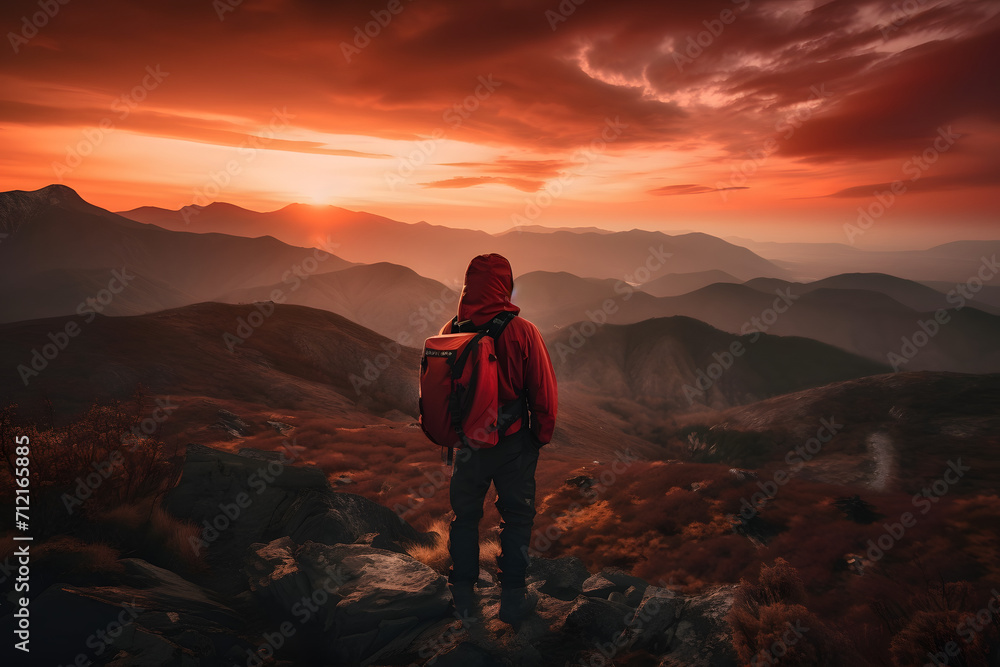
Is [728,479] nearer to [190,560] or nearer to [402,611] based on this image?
[402,611]

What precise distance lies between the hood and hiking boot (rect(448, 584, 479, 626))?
9.97 ft

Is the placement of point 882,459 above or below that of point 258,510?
below

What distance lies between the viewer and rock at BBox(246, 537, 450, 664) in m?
4.56

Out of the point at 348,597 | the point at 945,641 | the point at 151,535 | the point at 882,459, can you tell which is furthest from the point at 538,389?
the point at 882,459

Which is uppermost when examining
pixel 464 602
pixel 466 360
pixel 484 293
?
pixel 484 293

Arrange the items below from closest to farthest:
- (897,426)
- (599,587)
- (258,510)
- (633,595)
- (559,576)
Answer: (633,595)
(599,587)
(559,576)
(258,510)
(897,426)

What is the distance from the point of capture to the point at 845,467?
3631 cm

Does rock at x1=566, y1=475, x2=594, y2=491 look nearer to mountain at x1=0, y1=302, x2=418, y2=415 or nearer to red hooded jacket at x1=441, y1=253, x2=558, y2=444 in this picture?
red hooded jacket at x1=441, y1=253, x2=558, y2=444

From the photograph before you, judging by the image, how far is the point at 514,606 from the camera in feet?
15.3

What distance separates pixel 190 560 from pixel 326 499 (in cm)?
195

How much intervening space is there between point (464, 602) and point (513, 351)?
112 inches

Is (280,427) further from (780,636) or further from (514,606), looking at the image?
(780,636)

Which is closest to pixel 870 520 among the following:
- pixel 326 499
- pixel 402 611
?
pixel 402 611

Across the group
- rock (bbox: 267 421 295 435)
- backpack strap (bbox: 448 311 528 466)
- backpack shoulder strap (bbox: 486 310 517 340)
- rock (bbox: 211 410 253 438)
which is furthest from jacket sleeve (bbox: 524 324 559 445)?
rock (bbox: 267 421 295 435)
